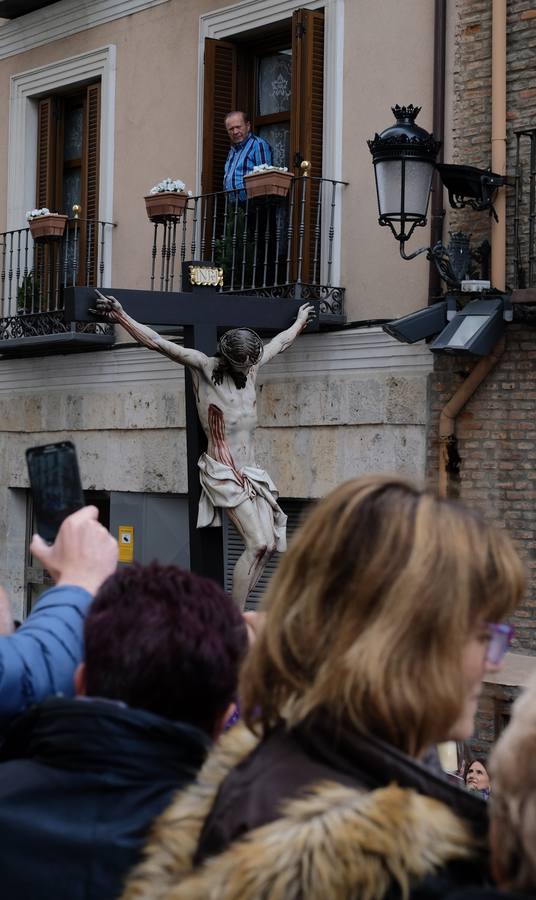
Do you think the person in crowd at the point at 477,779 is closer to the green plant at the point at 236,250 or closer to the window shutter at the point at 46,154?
the green plant at the point at 236,250

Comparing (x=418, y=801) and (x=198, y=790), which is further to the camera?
(x=198, y=790)

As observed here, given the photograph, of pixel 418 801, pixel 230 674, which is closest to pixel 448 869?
pixel 418 801

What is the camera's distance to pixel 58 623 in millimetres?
2670

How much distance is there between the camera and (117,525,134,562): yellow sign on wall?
13055 millimetres

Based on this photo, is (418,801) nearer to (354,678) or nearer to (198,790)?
(354,678)

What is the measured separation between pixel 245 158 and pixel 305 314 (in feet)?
6.40

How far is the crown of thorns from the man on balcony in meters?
2.82

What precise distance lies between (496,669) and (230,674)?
0.48 metres

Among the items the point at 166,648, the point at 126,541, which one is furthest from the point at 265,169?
the point at 166,648

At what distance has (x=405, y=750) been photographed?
192 cm

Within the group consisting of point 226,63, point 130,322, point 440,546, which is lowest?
point 440,546

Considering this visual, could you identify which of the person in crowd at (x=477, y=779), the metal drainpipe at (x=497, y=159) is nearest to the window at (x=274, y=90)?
the metal drainpipe at (x=497, y=159)

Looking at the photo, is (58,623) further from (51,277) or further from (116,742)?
(51,277)

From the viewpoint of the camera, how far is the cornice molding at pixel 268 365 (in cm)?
1083
